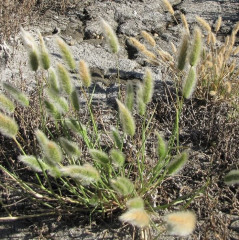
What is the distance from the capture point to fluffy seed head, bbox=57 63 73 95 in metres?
1.81

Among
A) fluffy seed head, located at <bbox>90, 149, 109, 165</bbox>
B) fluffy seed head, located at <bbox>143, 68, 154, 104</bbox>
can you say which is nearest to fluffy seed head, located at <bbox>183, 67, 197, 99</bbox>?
fluffy seed head, located at <bbox>143, 68, 154, 104</bbox>

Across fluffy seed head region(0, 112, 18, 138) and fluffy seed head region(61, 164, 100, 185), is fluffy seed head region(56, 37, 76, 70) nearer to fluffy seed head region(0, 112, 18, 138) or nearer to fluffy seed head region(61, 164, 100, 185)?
fluffy seed head region(0, 112, 18, 138)

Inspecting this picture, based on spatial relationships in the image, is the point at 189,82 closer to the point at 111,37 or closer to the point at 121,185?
the point at 111,37

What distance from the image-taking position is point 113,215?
2.06m

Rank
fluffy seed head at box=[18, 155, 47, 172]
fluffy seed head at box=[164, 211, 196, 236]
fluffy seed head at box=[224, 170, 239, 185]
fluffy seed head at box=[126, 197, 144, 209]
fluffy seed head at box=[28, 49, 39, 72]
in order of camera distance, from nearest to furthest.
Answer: fluffy seed head at box=[164, 211, 196, 236]
fluffy seed head at box=[126, 197, 144, 209]
fluffy seed head at box=[224, 170, 239, 185]
fluffy seed head at box=[18, 155, 47, 172]
fluffy seed head at box=[28, 49, 39, 72]

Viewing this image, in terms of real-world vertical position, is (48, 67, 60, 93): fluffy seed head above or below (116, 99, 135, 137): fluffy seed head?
above

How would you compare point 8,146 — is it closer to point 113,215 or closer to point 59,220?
point 59,220

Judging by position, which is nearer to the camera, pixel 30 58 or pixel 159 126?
pixel 30 58

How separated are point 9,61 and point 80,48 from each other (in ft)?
1.89

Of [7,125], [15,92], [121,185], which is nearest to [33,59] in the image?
[15,92]

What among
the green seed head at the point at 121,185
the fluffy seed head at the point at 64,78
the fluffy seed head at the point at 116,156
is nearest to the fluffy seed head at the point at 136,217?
the green seed head at the point at 121,185

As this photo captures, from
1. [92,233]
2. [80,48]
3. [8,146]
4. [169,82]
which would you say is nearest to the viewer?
[92,233]

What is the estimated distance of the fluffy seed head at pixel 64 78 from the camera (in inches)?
71.2

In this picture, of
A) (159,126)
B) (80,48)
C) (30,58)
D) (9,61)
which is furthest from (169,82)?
(30,58)
